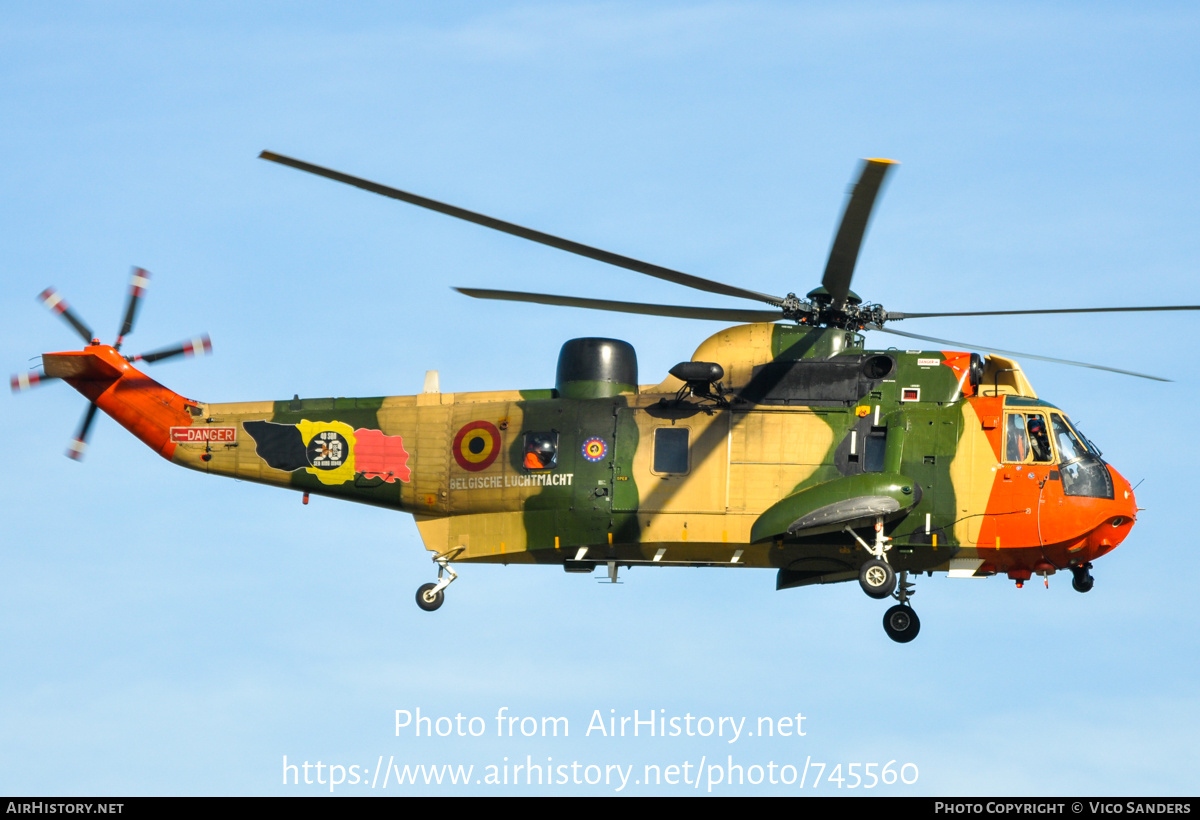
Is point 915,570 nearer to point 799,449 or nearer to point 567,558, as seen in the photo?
point 799,449

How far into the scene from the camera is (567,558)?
2708 cm

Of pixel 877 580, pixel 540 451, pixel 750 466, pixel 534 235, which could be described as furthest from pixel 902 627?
pixel 534 235

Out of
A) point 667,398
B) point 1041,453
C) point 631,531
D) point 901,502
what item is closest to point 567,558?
point 631,531

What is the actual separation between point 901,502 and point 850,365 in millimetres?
2542

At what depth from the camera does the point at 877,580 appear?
2514cm

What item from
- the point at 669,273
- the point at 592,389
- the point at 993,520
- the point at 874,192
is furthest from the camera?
the point at 592,389

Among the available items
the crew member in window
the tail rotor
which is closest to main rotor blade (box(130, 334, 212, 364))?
the tail rotor

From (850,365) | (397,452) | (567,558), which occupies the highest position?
(850,365)

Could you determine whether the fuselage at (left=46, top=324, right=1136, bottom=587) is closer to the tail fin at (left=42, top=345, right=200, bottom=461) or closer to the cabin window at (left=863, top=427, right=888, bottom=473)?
the cabin window at (left=863, top=427, right=888, bottom=473)

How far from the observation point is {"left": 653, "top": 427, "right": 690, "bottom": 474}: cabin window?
26438mm

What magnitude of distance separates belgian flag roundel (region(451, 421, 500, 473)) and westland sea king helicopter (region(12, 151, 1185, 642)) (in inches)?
1.2

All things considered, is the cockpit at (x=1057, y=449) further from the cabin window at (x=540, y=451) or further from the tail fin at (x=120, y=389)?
the tail fin at (x=120, y=389)

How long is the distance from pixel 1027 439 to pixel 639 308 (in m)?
6.64

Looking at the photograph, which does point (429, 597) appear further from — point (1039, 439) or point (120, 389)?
point (1039, 439)
